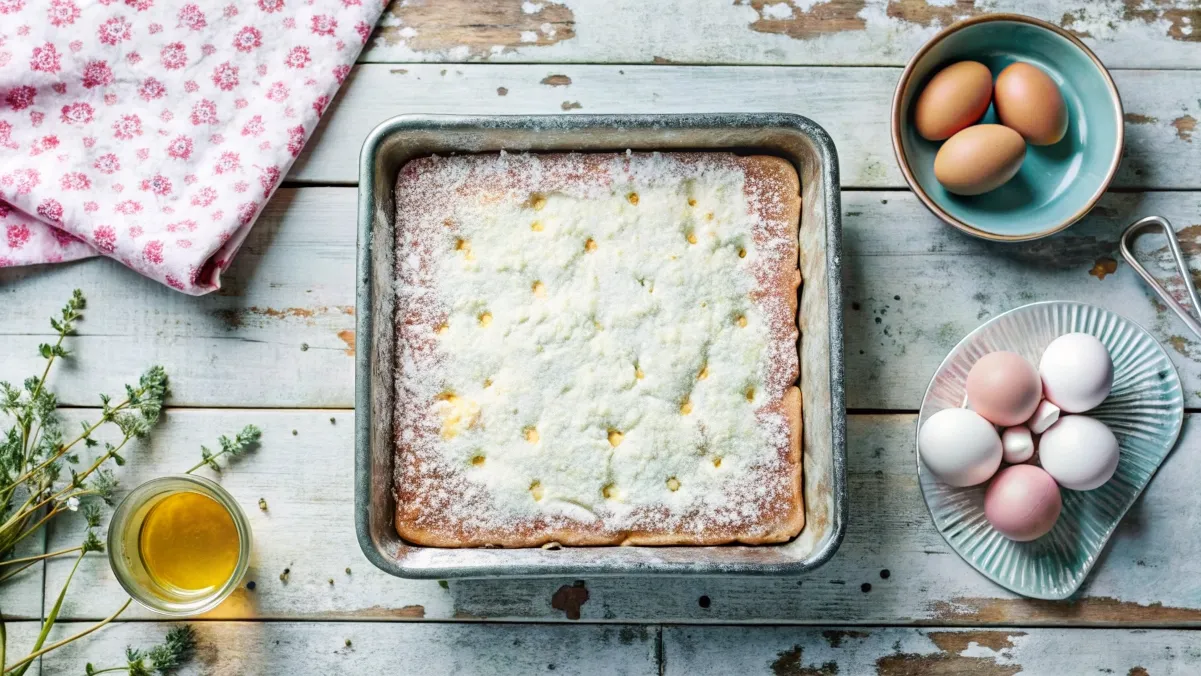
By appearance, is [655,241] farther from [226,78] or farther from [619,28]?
[226,78]

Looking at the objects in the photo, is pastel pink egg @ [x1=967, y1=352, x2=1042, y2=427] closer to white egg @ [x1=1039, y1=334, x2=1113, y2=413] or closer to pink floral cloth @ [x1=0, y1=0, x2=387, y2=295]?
white egg @ [x1=1039, y1=334, x2=1113, y2=413]

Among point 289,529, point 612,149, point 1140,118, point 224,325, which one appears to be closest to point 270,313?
point 224,325

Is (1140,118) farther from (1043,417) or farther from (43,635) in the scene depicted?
(43,635)

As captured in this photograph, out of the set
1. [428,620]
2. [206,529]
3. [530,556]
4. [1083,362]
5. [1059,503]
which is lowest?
[428,620]

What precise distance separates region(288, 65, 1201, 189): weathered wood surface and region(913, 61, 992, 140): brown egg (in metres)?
0.08

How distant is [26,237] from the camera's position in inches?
49.1

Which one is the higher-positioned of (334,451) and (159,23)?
(159,23)

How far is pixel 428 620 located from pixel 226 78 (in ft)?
2.83

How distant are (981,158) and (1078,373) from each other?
32 cm

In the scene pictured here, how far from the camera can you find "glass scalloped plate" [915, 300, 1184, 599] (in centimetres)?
122

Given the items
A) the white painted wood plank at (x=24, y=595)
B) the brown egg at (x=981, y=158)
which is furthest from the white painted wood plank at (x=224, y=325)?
the brown egg at (x=981, y=158)

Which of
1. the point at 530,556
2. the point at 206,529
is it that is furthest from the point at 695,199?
the point at 206,529

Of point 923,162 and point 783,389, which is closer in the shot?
point 783,389

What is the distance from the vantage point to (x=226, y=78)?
1.27 metres
